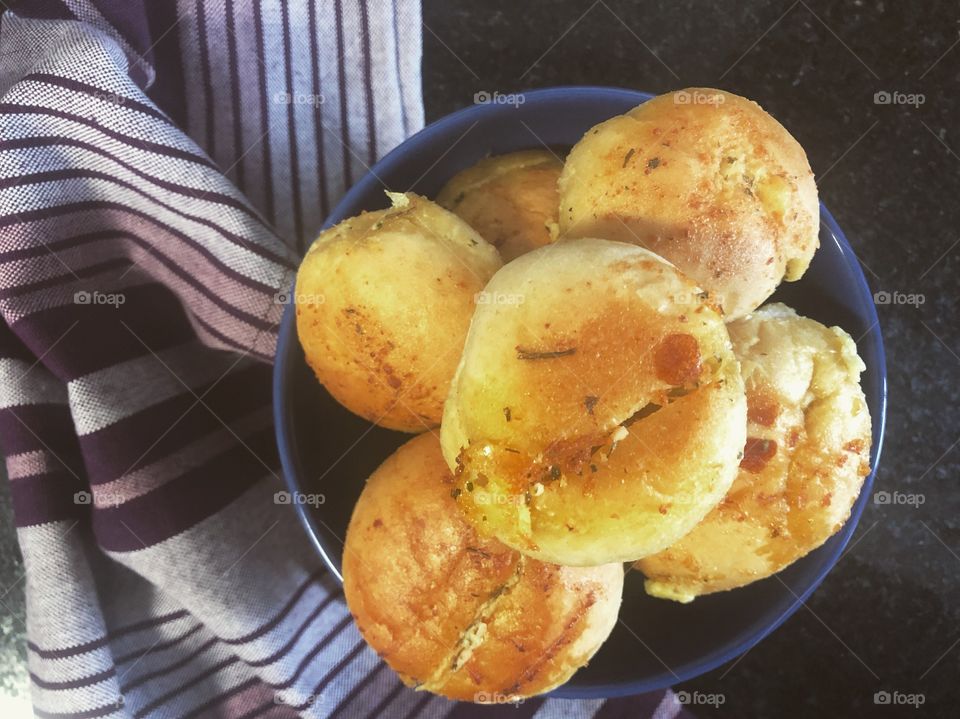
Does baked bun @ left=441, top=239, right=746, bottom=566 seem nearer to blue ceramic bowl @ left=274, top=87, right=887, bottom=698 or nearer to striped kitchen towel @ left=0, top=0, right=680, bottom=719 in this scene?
blue ceramic bowl @ left=274, top=87, right=887, bottom=698

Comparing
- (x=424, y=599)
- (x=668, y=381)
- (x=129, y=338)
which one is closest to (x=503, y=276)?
(x=668, y=381)

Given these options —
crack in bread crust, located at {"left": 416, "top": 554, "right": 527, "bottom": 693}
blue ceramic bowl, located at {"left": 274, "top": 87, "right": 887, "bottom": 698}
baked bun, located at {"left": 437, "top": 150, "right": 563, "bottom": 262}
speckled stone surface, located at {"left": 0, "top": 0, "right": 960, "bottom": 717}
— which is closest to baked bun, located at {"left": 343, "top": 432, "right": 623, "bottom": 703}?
crack in bread crust, located at {"left": 416, "top": 554, "right": 527, "bottom": 693}

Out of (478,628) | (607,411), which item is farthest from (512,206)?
(478,628)

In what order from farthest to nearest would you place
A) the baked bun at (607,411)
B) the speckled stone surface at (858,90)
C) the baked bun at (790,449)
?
the speckled stone surface at (858,90), the baked bun at (790,449), the baked bun at (607,411)

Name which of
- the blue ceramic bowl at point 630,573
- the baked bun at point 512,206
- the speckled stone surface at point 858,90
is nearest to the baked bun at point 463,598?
the blue ceramic bowl at point 630,573

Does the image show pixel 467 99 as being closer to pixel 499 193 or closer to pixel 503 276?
pixel 499 193

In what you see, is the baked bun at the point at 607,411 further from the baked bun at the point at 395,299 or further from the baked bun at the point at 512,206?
the baked bun at the point at 512,206

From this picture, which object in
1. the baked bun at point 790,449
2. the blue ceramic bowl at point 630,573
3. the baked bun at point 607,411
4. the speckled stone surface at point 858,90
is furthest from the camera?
the speckled stone surface at point 858,90
